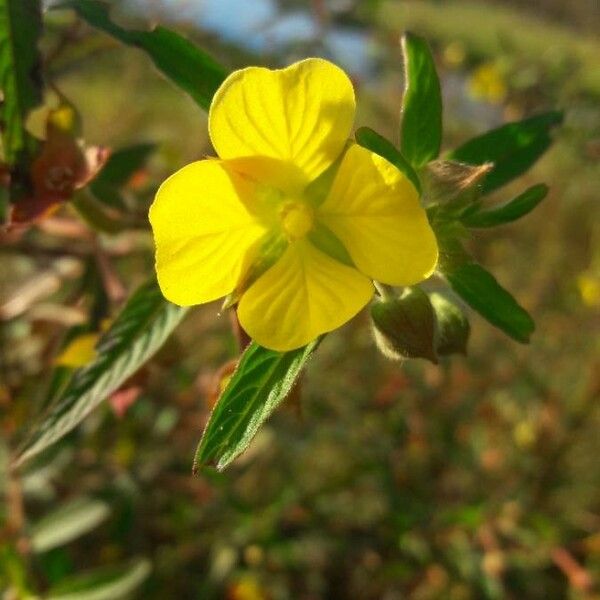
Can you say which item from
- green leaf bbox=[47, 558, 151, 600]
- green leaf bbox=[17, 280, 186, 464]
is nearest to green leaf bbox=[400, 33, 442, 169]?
green leaf bbox=[17, 280, 186, 464]

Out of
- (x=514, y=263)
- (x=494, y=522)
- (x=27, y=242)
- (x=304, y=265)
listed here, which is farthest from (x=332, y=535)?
→ (x=514, y=263)

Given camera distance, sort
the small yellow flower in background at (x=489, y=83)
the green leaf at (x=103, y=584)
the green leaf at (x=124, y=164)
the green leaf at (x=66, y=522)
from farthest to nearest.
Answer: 1. the small yellow flower in background at (x=489, y=83)
2. the green leaf at (x=66, y=522)
3. the green leaf at (x=103, y=584)
4. the green leaf at (x=124, y=164)

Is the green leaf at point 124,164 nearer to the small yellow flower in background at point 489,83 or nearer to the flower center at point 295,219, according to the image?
the flower center at point 295,219

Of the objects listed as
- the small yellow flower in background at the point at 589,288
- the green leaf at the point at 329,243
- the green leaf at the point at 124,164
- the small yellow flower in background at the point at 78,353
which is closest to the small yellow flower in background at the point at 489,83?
the small yellow flower in background at the point at 589,288

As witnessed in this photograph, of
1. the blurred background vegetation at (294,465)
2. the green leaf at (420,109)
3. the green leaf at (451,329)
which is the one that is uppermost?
the green leaf at (420,109)

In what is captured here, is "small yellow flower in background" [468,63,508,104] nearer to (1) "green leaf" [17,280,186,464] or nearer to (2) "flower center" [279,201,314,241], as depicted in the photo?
(1) "green leaf" [17,280,186,464]

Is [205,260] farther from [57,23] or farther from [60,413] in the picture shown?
[57,23]

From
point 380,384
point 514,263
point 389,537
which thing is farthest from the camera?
point 514,263
